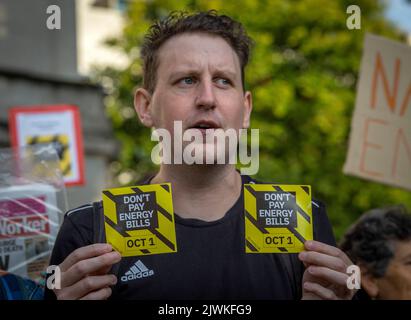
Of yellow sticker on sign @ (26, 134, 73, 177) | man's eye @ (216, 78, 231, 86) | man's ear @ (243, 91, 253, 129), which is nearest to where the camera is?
man's eye @ (216, 78, 231, 86)

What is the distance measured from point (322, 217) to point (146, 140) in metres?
10.7

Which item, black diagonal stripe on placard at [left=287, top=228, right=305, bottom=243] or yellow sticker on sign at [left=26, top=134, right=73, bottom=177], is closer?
black diagonal stripe on placard at [left=287, top=228, right=305, bottom=243]

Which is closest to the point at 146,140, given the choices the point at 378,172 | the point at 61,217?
the point at 378,172

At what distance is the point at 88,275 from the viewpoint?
71.7 inches

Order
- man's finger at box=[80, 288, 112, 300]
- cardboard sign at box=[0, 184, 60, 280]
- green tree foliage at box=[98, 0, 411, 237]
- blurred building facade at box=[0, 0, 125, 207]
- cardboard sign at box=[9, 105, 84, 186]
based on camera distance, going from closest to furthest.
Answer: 1. man's finger at box=[80, 288, 112, 300]
2. cardboard sign at box=[0, 184, 60, 280]
3. cardboard sign at box=[9, 105, 84, 186]
4. blurred building facade at box=[0, 0, 125, 207]
5. green tree foliage at box=[98, 0, 411, 237]

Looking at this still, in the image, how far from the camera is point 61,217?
7.89 feet

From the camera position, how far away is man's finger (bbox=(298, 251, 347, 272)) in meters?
1.78

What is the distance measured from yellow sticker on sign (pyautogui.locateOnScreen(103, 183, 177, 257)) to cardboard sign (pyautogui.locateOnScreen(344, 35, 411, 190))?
1.76 m

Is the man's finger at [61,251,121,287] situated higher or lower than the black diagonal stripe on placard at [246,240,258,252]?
lower

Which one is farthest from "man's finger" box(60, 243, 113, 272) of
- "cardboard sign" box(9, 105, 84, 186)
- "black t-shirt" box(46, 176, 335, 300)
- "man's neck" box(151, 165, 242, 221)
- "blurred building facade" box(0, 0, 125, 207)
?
"blurred building facade" box(0, 0, 125, 207)

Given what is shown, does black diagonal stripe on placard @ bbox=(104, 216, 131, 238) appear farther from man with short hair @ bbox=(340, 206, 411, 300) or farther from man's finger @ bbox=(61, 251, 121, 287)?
man with short hair @ bbox=(340, 206, 411, 300)

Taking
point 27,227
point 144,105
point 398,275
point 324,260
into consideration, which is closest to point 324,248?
point 324,260

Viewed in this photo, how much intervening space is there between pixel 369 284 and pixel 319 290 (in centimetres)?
134

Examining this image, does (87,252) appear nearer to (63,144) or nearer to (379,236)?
(379,236)
